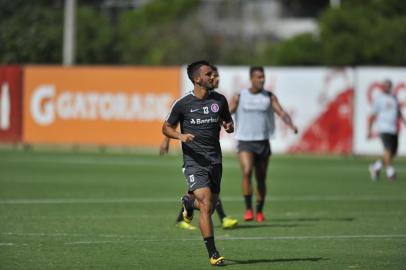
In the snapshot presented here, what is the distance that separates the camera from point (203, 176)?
1261 cm

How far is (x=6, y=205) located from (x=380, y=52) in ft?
106

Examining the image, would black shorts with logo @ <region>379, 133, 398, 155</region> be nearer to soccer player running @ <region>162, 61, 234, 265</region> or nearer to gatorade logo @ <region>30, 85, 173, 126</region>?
gatorade logo @ <region>30, 85, 173, 126</region>

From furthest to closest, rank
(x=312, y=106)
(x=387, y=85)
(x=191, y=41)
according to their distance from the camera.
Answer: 1. (x=191, y=41)
2. (x=312, y=106)
3. (x=387, y=85)

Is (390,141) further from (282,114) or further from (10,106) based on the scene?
(10,106)

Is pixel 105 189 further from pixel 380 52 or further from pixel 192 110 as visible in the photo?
pixel 380 52

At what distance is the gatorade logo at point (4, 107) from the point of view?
3734 cm

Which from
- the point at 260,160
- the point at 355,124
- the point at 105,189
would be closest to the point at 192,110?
the point at 260,160

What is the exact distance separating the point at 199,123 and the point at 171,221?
476 cm

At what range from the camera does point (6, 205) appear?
19.2 metres

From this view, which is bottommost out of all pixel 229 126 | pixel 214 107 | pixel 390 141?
pixel 390 141

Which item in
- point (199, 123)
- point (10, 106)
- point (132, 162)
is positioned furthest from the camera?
point (10, 106)

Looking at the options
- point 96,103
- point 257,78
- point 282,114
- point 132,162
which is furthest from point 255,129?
point 96,103

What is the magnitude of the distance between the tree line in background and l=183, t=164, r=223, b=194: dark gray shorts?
34962mm

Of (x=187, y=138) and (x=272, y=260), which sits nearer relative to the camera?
(x=187, y=138)
